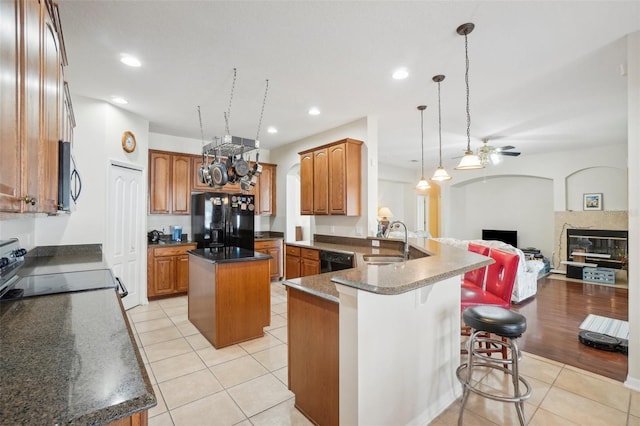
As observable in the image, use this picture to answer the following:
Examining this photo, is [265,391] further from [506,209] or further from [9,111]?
[506,209]

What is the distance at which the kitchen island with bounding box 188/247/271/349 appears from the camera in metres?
3.02

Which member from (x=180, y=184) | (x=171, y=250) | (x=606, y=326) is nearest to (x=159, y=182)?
(x=180, y=184)

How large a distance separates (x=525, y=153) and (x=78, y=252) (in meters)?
8.54

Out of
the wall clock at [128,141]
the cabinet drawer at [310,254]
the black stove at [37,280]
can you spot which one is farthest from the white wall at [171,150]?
the black stove at [37,280]

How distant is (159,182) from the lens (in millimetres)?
4902

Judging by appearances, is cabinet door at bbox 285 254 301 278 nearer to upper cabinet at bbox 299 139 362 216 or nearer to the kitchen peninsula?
upper cabinet at bbox 299 139 362 216

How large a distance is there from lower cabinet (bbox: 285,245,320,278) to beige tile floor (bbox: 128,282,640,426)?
122cm

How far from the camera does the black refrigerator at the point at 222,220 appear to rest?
4.93 meters

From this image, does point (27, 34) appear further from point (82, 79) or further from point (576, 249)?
point (576, 249)

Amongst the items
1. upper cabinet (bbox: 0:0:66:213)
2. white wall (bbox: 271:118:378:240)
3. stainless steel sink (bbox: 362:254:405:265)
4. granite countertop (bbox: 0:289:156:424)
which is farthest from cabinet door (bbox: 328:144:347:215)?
upper cabinet (bbox: 0:0:66:213)

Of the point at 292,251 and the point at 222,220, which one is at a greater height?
the point at 222,220

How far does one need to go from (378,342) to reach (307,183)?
3.60 metres

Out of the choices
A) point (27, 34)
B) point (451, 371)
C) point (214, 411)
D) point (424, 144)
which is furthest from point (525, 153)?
point (27, 34)

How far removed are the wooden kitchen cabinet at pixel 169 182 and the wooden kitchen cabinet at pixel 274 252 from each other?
56.2 inches
